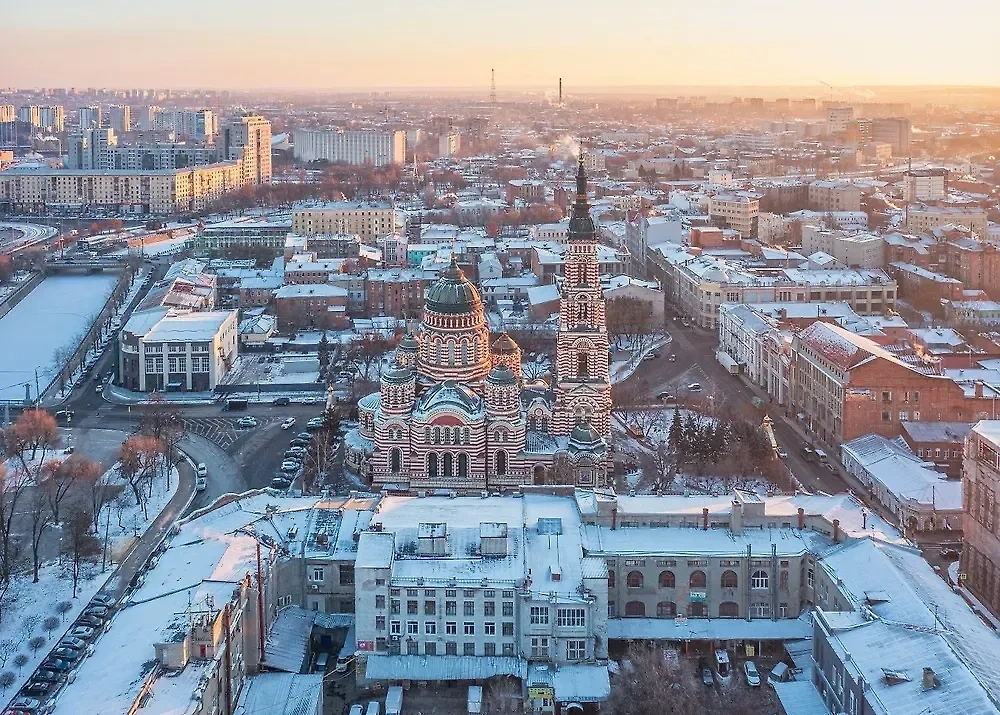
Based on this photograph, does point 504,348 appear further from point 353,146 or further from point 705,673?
point 353,146

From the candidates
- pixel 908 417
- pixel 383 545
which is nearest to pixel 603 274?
pixel 908 417

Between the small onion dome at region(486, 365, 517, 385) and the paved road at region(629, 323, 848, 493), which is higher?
the small onion dome at region(486, 365, 517, 385)

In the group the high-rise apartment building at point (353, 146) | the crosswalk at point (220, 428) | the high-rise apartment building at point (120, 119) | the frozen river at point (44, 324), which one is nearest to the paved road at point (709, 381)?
the crosswalk at point (220, 428)

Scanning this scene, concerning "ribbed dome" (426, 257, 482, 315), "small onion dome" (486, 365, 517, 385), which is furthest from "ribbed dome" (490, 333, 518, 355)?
"small onion dome" (486, 365, 517, 385)

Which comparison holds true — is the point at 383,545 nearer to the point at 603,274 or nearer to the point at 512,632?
the point at 512,632

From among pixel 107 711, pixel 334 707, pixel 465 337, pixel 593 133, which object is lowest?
pixel 334 707

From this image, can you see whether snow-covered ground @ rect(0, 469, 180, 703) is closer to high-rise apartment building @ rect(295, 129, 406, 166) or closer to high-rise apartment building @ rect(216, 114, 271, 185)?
high-rise apartment building @ rect(216, 114, 271, 185)
